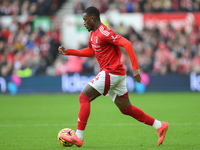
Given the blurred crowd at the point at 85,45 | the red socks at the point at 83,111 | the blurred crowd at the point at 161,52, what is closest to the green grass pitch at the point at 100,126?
the red socks at the point at 83,111

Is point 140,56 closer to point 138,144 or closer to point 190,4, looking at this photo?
point 190,4

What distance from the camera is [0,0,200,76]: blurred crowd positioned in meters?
19.7

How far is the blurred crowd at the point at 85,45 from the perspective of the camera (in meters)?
19.7

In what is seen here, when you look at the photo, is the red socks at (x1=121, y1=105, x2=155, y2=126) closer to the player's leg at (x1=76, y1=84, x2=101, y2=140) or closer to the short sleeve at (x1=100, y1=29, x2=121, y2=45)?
the player's leg at (x1=76, y1=84, x2=101, y2=140)

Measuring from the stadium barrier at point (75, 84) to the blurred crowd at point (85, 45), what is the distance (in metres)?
0.45

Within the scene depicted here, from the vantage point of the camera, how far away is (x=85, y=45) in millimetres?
20719

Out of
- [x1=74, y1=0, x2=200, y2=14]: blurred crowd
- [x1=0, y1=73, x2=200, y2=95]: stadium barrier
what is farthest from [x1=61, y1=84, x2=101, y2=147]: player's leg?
[x1=74, y1=0, x2=200, y2=14]: blurred crowd

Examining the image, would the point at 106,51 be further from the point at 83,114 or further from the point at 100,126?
the point at 100,126

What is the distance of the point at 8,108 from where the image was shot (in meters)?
13.8

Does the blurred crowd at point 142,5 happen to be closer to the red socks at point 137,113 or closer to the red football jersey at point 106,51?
the red football jersey at point 106,51

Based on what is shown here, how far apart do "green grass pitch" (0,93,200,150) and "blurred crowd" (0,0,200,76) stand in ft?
14.4

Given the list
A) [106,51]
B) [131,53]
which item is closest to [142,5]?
[106,51]

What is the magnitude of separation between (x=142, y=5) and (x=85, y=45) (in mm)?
4116

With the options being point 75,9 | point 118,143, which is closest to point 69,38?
point 75,9
